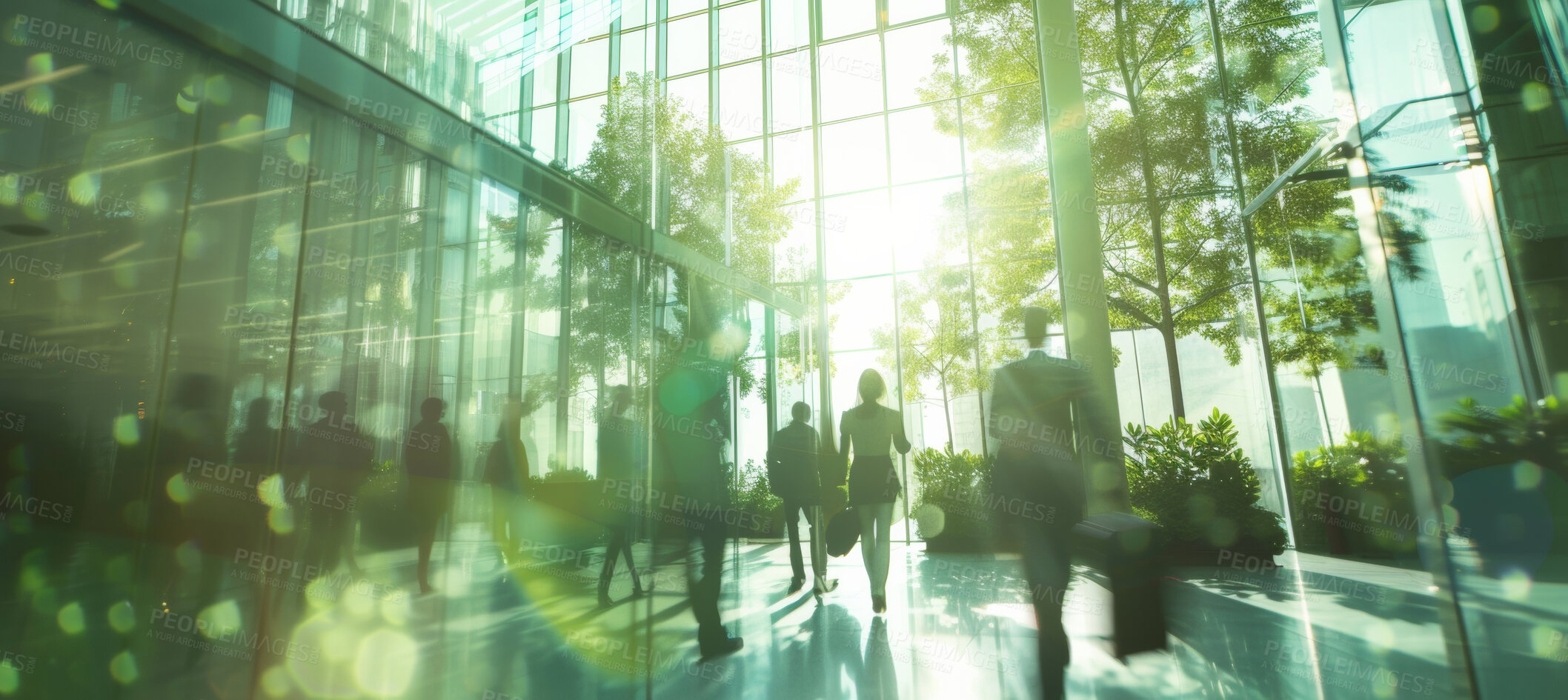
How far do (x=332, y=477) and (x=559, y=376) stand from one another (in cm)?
104

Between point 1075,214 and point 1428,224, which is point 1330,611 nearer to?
point 1075,214

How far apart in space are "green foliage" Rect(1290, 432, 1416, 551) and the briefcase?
579cm

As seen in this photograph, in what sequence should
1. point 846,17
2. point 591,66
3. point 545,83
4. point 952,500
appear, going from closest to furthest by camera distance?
point 545,83 → point 591,66 → point 952,500 → point 846,17

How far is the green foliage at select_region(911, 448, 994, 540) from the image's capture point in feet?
27.0

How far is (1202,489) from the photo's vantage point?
6.87m

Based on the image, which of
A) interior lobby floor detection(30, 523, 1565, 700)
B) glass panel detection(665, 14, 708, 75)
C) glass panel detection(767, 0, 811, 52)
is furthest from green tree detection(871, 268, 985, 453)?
interior lobby floor detection(30, 523, 1565, 700)

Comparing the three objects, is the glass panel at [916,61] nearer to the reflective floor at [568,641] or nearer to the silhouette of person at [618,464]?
the reflective floor at [568,641]

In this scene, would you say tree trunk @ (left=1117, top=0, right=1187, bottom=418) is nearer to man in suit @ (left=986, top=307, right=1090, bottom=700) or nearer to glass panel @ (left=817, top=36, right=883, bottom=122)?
glass panel @ (left=817, top=36, right=883, bottom=122)

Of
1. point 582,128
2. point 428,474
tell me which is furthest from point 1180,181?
point 428,474

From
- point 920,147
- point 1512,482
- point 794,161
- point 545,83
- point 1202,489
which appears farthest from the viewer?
point 920,147

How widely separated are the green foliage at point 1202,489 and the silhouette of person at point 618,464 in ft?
17.2

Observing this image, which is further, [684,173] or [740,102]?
[740,102]

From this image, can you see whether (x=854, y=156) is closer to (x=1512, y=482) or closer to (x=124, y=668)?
(x=1512, y=482)

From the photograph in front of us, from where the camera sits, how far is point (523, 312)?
10.7 ft
